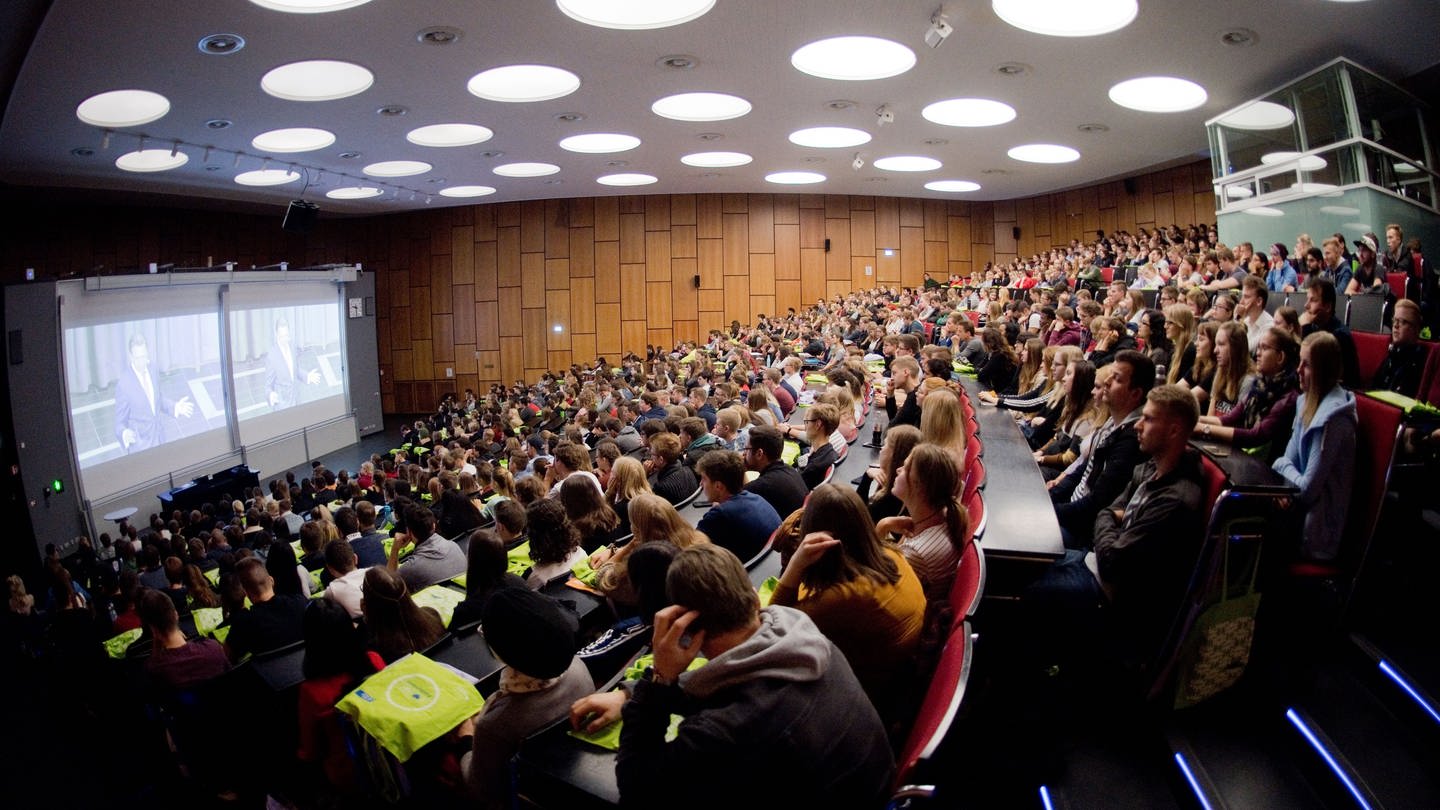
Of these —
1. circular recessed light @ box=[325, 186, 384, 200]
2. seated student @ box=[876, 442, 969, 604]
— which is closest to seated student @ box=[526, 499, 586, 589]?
seated student @ box=[876, 442, 969, 604]

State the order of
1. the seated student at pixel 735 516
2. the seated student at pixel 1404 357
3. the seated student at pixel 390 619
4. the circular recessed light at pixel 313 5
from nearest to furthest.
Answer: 1. the seated student at pixel 390 619
2. the seated student at pixel 735 516
3. the seated student at pixel 1404 357
4. the circular recessed light at pixel 313 5

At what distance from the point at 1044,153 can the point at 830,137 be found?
12.0 feet

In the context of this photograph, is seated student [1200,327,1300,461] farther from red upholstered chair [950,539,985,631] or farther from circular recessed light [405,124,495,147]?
circular recessed light [405,124,495,147]

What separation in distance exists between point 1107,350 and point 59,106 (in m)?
9.30

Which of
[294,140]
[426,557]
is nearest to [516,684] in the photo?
[426,557]

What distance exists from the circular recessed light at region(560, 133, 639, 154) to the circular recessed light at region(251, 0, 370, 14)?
16.7 ft

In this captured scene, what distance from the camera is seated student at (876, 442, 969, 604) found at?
2.59 m

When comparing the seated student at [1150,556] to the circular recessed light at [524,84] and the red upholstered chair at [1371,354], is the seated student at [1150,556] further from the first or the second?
the circular recessed light at [524,84]

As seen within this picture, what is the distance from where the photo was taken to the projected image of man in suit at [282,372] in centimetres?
1405

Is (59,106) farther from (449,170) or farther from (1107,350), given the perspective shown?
(1107,350)

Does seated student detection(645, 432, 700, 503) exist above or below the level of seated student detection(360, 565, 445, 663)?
above

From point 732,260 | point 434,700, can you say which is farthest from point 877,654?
point 732,260

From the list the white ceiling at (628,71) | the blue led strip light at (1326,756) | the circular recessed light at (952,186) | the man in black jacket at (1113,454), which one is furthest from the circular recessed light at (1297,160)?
the circular recessed light at (952,186)

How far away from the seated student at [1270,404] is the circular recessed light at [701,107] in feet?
22.2
